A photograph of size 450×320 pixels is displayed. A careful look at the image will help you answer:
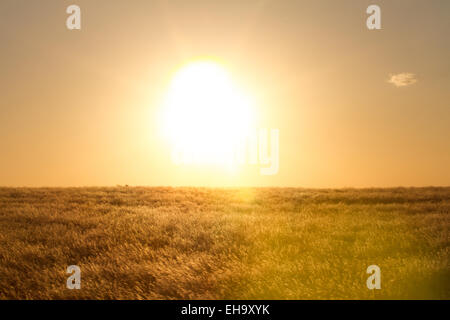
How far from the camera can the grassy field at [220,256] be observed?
14.9 feet

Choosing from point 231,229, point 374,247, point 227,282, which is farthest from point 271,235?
point 227,282

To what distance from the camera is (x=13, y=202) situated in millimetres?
14055

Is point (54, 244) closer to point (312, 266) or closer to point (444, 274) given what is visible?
point (312, 266)

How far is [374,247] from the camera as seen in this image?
245 inches

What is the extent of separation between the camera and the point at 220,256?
20.0 ft

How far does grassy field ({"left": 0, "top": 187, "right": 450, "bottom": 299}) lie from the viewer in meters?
4.53

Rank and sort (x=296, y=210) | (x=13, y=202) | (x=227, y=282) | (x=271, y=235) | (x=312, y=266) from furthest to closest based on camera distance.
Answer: (x=13, y=202), (x=296, y=210), (x=271, y=235), (x=312, y=266), (x=227, y=282)

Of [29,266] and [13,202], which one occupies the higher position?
[13,202]
